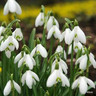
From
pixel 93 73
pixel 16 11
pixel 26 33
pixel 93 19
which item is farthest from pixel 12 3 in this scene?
pixel 93 19

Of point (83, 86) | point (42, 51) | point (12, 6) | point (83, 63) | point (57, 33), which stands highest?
point (12, 6)

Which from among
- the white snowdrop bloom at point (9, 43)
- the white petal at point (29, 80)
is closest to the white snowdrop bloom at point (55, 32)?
the white snowdrop bloom at point (9, 43)

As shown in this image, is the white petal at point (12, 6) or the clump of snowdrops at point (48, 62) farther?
the white petal at point (12, 6)

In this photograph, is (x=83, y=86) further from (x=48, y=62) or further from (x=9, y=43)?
(x=9, y=43)

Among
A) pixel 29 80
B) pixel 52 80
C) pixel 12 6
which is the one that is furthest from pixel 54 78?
pixel 12 6

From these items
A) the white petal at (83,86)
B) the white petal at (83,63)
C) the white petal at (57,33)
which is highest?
the white petal at (57,33)

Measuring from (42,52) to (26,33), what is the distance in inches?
138

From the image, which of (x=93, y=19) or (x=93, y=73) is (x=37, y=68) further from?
(x=93, y=19)

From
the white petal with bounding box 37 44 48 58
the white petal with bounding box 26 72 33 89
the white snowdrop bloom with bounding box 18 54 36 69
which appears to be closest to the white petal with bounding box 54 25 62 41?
the white petal with bounding box 37 44 48 58

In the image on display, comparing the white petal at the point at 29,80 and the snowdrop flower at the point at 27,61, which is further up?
the snowdrop flower at the point at 27,61

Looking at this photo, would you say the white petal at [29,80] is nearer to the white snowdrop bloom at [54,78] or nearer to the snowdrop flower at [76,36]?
the white snowdrop bloom at [54,78]

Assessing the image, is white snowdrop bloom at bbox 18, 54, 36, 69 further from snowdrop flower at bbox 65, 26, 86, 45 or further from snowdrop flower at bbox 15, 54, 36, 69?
snowdrop flower at bbox 65, 26, 86, 45

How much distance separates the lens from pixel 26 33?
21.1 ft

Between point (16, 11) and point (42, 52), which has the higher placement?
point (16, 11)
